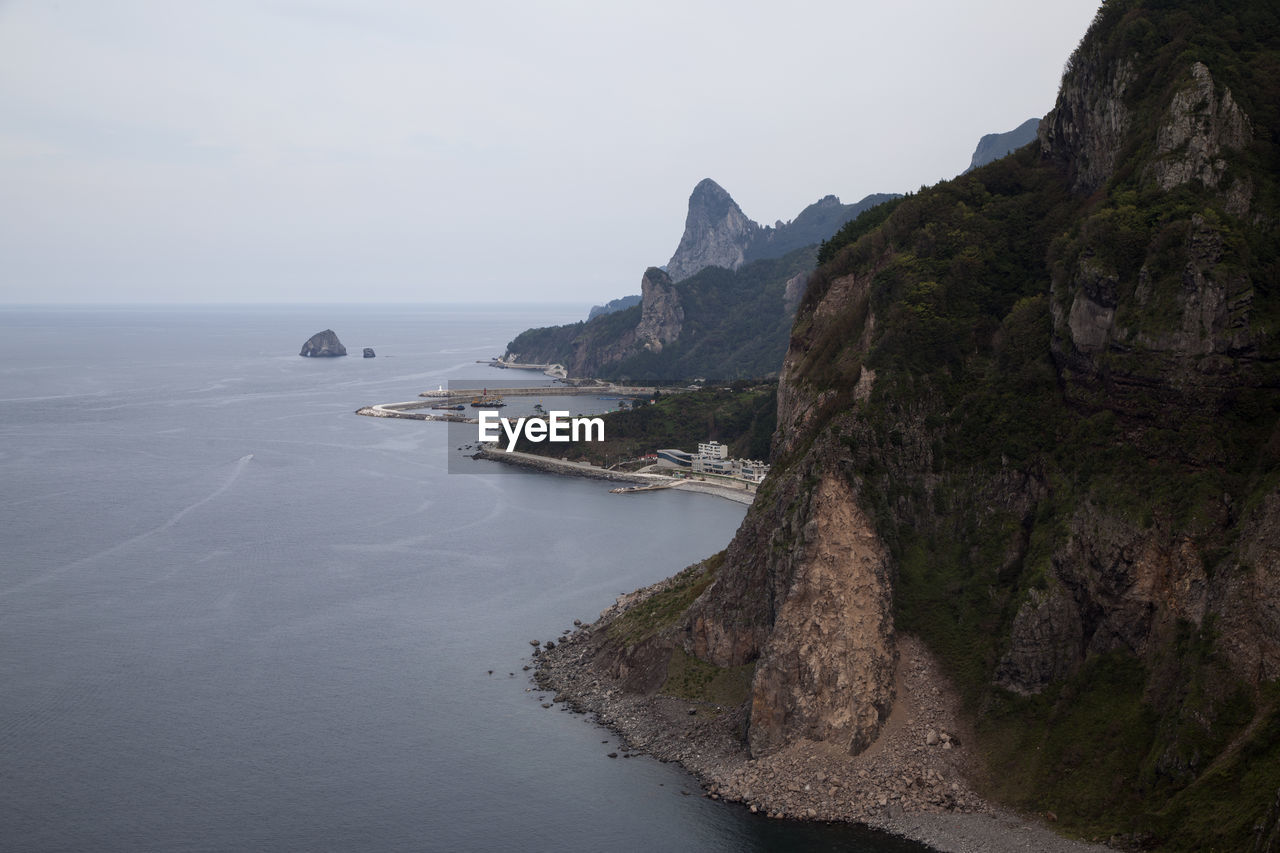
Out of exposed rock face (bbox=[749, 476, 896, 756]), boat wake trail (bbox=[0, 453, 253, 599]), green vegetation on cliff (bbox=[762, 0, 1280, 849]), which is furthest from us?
boat wake trail (bbox=[0, 453, 253, 599])

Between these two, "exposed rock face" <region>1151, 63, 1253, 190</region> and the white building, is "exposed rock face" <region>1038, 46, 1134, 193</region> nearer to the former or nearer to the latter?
"exposed rock face" <region>1151, 63, 1253, 190</region>

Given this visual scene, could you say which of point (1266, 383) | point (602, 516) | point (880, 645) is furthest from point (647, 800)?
point (602, 516)

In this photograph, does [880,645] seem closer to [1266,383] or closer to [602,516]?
[1266,383]

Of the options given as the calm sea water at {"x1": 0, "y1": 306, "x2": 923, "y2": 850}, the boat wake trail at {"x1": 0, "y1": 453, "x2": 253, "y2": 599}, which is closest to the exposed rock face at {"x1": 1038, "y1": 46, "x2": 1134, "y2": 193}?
the calm sea water at {"x1": 0, "y1": 306, "x2": 923, "y2": 850}

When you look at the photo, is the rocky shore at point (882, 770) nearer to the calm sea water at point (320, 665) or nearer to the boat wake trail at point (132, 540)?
the calm sea water at point (320, 665)

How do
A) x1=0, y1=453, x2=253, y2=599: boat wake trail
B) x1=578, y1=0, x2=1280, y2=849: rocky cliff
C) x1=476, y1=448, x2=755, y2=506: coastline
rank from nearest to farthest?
x1=578, y1=0, x2=1280, y2=849: rocky cliff → x1=0, y1=453, x2=253, y2=599: boat wake trail → x1=476, y1=448, x2=755, y2=506: coastline

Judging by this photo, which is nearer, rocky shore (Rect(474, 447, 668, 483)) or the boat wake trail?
the boat wake trail

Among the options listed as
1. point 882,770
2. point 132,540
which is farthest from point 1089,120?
point 132,540
